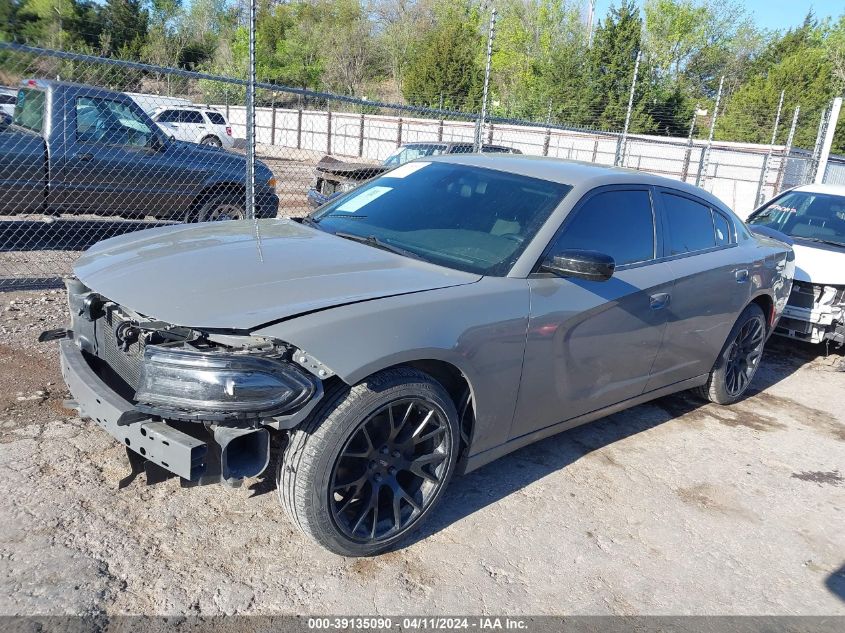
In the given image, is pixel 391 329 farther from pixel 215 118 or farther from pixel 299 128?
pixel 299 128

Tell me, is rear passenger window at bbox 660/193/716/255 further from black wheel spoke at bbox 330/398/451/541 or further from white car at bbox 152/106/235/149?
white car at bbox 152/106/235/149

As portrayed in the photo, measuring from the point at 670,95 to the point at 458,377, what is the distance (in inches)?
1616

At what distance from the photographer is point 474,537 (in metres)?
3.30

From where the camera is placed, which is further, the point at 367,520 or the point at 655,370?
the point at 655,370

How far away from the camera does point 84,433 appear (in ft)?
12.5

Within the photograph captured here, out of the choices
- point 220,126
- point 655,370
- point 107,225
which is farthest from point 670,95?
point 655,370

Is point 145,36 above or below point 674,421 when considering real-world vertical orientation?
above

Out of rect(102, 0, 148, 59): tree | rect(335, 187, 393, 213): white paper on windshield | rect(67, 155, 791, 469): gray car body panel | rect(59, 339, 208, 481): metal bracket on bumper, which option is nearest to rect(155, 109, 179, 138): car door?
rect(102, 0, 148, 59): tree

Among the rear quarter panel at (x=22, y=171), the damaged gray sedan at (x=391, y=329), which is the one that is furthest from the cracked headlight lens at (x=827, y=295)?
the rear quarter panel at (x=22, y=171)

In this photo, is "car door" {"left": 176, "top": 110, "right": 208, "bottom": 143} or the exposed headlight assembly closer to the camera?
the exposed headlight assembly

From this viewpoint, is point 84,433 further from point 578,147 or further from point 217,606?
point 578,147

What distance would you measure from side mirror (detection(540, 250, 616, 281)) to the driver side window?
20.3 ft

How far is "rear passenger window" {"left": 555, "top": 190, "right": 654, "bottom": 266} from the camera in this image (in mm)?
3732

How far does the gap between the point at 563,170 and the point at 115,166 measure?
5680 millimetres
